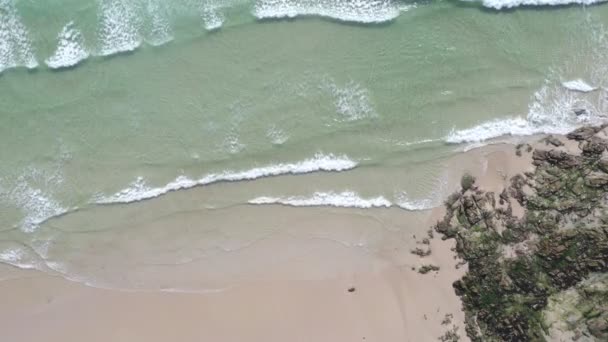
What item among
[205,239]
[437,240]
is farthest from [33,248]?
[437,240]

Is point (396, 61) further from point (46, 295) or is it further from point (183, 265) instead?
point (46, 295)

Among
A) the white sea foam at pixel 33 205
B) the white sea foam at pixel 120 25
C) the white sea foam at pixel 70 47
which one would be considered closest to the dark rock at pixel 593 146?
the white sea foam at pixel 120 25

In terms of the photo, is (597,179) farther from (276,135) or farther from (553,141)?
(276,135)

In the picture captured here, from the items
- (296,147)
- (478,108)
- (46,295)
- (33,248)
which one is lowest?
(46,295)

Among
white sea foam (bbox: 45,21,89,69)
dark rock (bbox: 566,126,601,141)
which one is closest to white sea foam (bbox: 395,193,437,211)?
dark rock (bbox: 566,126,601,141)

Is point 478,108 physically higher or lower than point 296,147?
higher

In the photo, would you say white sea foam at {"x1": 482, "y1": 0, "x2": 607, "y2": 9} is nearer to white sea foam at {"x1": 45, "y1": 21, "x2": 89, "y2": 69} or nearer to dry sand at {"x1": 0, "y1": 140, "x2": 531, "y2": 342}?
dry sand at {"x1": 0, "y1": 140, "x2": 531, "y2": 342}
